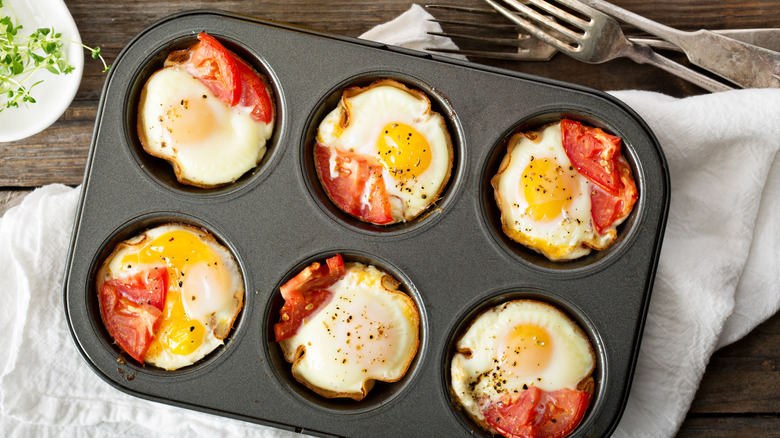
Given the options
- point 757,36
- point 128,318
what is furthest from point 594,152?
point 128,318

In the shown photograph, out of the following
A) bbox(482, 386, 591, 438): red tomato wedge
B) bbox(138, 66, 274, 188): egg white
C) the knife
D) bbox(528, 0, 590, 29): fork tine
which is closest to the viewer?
bbox(482, 386, 591, 438): red tomato wedge

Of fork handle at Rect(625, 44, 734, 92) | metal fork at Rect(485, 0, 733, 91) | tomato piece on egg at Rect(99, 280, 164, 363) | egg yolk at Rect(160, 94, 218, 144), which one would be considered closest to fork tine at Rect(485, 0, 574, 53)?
metal fork at Rect(485, 0, 733, 91)

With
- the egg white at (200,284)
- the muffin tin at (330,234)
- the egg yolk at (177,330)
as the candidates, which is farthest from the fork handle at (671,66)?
the egg yolk at (177,330)

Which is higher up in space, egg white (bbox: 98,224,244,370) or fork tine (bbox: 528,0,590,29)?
fork tine (bbox: 528,0,590,29)

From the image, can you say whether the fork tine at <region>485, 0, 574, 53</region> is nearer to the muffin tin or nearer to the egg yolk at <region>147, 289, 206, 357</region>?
the muffin tin

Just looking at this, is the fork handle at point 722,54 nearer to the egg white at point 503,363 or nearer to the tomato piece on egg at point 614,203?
the tomato piece on egg at point 614,203

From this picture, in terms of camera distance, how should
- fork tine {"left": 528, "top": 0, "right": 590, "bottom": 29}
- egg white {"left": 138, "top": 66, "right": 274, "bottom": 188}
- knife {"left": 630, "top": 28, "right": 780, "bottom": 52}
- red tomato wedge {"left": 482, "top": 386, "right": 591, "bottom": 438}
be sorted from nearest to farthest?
red tomato wedge {"left": 482, "top": 386, "right": 591, "bottom": 438}
egg white {"left": 138, "top": 66, "right": 274, "bottom": 188}
fork tine {"left": 528, "top": 0, "right": 590, "bottom": 29}
knife {"left": 630, "top": 28, "right": 780, "bottom": 52}

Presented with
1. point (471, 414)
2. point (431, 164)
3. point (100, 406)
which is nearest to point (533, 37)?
point (431, 164)

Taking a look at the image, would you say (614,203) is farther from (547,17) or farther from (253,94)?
(253,94)
